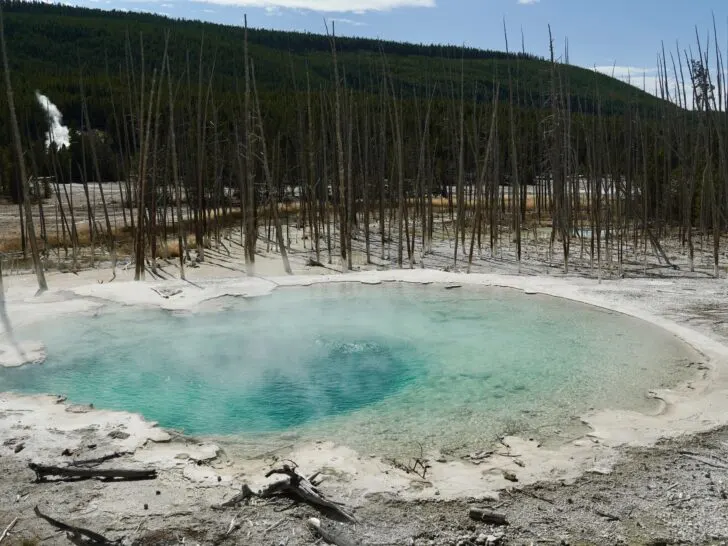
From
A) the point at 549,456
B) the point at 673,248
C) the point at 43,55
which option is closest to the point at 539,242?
the point at 673,248

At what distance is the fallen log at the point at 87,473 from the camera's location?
3621mm

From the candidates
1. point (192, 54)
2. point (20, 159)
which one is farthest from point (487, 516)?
point (192, 54)

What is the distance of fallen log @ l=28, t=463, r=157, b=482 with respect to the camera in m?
3.62

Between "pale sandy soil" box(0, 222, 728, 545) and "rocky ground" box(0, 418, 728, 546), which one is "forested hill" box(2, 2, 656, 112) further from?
"rocky ground" box(0, 418, 728, 546)

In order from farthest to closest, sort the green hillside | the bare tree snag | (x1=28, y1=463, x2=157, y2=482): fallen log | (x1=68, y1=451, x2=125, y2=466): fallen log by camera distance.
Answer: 1. the green hillside
2. the bare tree snag
3. (x1=68, y1=451, x2=125, y2=466): fallen log
4. (x1=28, y1=463, x2=157, y2=482): fallen log

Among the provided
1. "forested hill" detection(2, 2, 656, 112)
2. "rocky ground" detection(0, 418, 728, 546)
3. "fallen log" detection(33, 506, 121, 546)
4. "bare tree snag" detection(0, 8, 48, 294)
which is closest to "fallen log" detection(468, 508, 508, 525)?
"rocky ground" detection(0, 418, 728, 546)

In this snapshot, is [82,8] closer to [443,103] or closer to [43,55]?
[43,55]

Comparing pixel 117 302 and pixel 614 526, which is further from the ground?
pixel 117 302

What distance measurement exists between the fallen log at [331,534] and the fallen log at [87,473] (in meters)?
1.01

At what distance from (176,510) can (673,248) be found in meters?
11.9

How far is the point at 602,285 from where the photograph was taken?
29.1 ft

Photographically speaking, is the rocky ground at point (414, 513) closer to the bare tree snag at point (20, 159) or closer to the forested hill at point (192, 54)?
the bare tree snag at point (20, 159)

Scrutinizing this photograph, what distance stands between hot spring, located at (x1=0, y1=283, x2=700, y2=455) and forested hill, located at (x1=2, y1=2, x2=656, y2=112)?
27.3 meters

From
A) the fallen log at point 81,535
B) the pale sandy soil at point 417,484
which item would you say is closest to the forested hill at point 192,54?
the pale sandy soil at point 417,484
